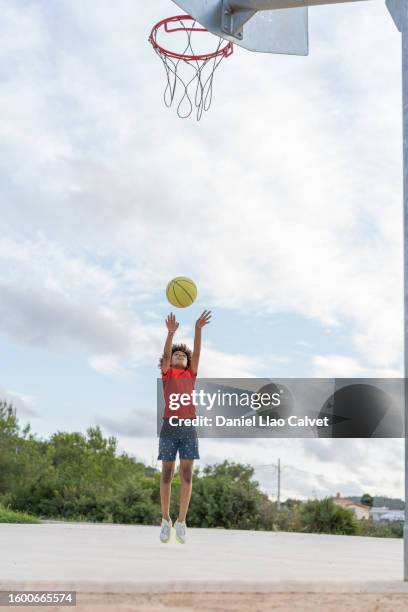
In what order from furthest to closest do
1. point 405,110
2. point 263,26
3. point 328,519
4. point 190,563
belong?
1. point 328,519
2. point 263,26
3. point 405,110
4. point 190,563

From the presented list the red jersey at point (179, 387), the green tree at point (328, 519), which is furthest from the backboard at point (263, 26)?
the green tree at point (328, 519)

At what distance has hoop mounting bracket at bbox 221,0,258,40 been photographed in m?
7.04

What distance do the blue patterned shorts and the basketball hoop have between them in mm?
3089

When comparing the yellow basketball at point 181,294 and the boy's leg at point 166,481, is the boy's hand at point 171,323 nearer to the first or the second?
the yellow basketball at point 181,294

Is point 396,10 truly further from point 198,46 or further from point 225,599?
point 225,599

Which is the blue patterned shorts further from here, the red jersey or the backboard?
the backboard

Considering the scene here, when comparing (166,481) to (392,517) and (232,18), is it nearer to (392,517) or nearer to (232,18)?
(232,18)

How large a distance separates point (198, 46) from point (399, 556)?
5.63 m

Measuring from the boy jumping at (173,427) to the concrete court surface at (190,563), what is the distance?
0.42 metres

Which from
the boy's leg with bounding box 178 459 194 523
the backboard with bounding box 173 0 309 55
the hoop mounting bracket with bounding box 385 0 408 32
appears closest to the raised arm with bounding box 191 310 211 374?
the boy's leg with bounding box 178 459 194 523

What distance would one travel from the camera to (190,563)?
6.48 metres

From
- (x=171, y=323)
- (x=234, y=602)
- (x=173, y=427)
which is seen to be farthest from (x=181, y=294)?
(x=234, y=602)

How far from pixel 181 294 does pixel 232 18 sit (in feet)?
7.99

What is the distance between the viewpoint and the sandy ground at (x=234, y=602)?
491 cm
